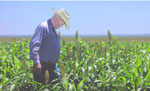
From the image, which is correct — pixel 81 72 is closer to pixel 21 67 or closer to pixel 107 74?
pixel 107 74

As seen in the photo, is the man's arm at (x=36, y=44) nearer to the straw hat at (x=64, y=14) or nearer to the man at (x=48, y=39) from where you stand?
the man at (x=48, y=39)

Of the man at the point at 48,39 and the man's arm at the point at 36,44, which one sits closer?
the man's arm at the point at 36,44

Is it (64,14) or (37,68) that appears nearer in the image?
(37,68)

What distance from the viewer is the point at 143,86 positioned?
3.80 m

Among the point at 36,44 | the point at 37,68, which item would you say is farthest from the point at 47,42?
the point at 37,68

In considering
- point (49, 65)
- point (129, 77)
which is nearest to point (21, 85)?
point (49, 65)

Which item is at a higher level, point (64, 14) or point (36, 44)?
point (64, 14)

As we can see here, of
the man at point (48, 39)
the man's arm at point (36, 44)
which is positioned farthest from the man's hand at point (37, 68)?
the man at point (48, 39)

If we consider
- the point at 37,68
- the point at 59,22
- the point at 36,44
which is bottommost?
the point at 37,68

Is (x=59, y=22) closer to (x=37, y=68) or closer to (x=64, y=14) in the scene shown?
(x=64, y=14)

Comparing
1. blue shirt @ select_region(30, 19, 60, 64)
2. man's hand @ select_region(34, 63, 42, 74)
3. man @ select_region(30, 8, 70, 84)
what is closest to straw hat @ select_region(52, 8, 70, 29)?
man @ select_region(30, 8, 70, 84)

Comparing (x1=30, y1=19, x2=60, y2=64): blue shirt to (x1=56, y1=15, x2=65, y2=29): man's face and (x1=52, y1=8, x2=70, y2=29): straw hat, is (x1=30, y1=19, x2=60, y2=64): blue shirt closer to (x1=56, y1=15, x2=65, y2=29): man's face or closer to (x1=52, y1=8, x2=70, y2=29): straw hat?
(x1=56, y1=15, x2=65, y2=29): man's face

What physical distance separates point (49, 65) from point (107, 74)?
2.92ft

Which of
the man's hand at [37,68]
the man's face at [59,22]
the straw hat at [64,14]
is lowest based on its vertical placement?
the man's hand at [37,68]
